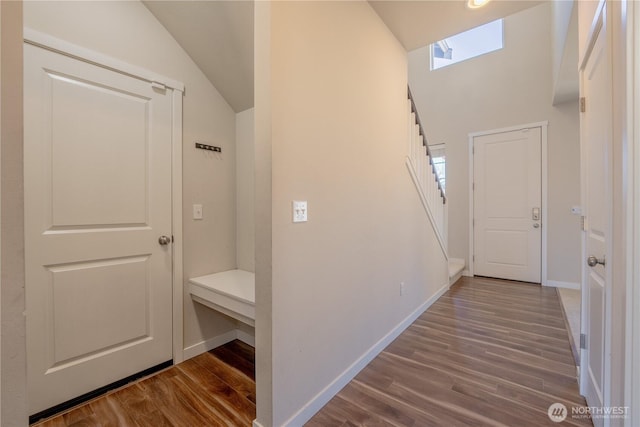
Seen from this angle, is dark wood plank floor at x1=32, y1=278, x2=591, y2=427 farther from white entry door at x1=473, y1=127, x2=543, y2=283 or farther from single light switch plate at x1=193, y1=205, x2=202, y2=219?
white entry door at x1=473, y1=127, x2=543, y2=283

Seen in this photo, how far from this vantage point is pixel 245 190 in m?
2.35

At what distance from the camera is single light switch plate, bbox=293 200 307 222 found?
1.39 m

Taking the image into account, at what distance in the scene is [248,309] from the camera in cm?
163

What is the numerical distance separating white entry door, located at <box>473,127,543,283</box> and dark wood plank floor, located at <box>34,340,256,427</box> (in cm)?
413

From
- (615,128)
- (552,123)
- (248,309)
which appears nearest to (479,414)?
(248,309)

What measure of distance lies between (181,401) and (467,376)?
187 cm

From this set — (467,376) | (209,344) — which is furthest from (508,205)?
(209,344)

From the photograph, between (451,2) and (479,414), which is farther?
(451,2)

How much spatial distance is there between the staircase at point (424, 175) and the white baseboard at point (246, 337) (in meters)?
2.14

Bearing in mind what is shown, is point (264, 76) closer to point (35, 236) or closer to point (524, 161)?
point (35, 236)

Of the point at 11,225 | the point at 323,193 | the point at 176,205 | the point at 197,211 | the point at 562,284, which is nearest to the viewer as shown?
the point at 11,225

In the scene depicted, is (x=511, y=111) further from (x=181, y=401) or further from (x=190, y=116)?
(x=181, y=401)

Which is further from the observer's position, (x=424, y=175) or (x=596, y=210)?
(x=424, y=175)

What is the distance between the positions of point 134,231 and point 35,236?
0.46 m
